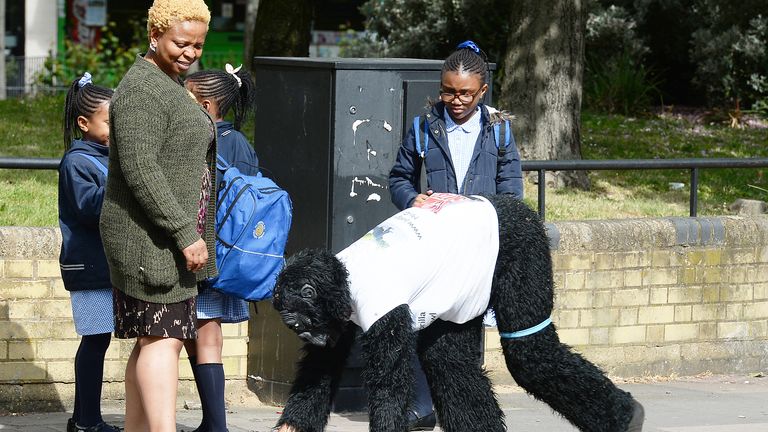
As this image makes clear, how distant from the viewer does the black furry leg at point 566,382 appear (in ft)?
16.4

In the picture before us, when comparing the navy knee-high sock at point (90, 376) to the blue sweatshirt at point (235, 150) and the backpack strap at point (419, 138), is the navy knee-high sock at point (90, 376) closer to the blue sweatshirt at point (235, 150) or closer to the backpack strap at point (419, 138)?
the blue sweatshirt at point (235, 150)

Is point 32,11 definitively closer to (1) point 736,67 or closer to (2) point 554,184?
(1) point 736,67

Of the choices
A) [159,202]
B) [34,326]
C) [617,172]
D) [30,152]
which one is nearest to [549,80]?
[617,172]

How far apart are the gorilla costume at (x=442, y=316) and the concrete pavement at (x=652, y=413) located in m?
1.39

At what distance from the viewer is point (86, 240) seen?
536cm

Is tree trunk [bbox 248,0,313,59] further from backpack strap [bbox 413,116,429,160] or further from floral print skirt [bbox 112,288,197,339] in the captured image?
floral print skirt [bbox 112,288,197,339]

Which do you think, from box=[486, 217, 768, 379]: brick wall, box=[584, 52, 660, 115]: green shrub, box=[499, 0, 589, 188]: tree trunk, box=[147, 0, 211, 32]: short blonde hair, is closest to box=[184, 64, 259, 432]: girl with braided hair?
box=[147, 0, 211, 32]: short blonde hair

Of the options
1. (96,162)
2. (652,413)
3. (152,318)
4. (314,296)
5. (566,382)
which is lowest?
(652,413)

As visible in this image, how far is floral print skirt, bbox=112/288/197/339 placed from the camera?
4.66 m

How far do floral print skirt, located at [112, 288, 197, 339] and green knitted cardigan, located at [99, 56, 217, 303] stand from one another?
0.05 meters

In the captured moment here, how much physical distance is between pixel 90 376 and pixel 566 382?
2046 millimetres

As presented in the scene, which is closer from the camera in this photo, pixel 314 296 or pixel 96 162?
pixel 314 296

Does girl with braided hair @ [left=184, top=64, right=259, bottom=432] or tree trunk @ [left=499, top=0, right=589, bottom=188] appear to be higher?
tree trunk @ [left=499, top=0, right=589, bottom=188]

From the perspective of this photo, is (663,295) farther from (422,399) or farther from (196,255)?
(196,255)
